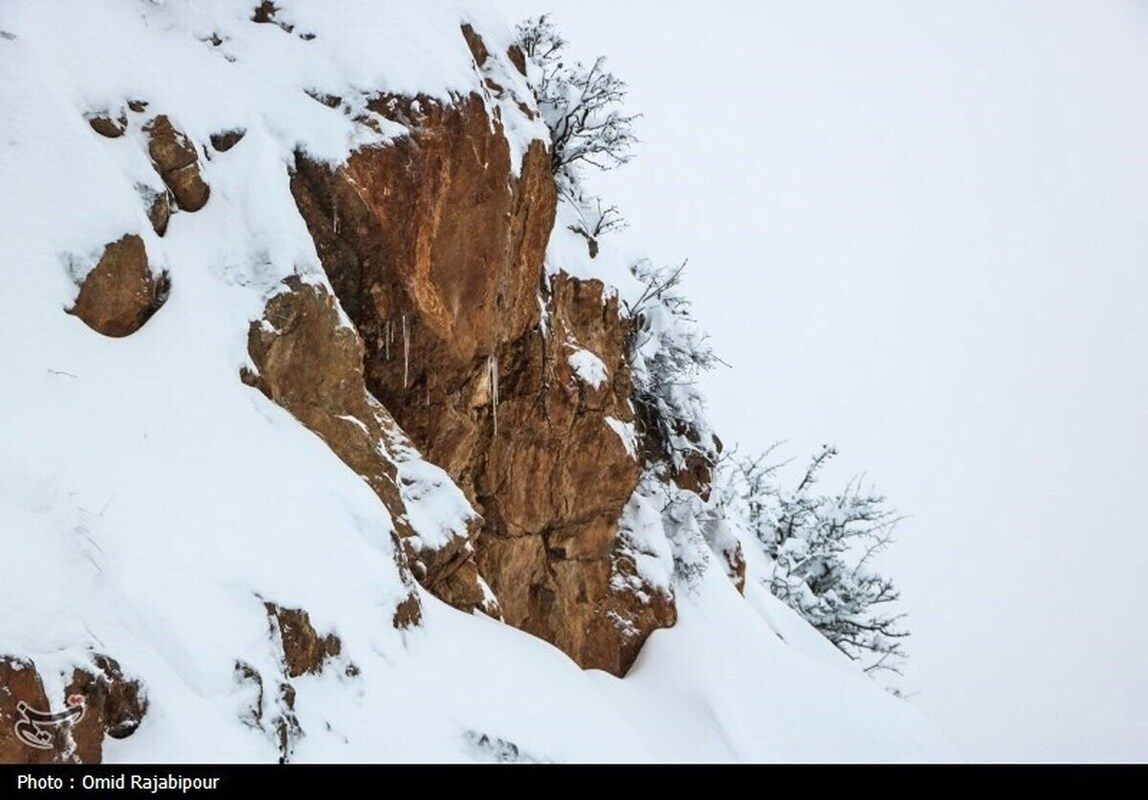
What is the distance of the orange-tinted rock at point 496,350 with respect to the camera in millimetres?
8102

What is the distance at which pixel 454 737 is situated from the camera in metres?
5.68

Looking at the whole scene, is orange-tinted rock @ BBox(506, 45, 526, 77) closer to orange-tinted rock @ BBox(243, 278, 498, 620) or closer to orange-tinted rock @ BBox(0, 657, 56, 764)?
orange-tinted rock @ BBox(243, 278, 498, 620)

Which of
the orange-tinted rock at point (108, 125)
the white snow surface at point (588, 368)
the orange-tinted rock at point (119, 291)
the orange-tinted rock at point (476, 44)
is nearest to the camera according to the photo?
the orange-tinted rock at point (119, 291)

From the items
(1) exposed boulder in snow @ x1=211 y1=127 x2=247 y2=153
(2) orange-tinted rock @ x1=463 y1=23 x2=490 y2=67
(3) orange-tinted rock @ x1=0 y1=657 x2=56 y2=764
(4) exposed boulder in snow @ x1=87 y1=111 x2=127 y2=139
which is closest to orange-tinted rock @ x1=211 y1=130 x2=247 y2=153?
(1) exposed boulder in snow @ x1=211 y1=127 x2=247 y2=153

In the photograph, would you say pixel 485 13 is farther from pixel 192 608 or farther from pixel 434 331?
pixel 192 608

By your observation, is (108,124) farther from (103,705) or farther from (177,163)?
(103,705)

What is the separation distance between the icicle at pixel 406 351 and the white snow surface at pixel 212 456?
102 centimetres

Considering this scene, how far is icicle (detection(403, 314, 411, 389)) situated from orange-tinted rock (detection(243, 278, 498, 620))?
767mm

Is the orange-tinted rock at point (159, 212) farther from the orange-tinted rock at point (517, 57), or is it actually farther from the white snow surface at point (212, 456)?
the orange-tinted rock at point (517, 57)

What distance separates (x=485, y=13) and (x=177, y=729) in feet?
27.2

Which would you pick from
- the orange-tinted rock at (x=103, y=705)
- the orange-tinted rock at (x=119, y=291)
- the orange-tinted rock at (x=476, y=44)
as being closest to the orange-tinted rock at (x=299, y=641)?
the orange-tinted rock at (x=103, y=705)

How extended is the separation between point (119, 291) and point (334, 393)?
1.74m

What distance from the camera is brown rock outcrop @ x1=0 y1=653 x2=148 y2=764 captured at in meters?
3.79

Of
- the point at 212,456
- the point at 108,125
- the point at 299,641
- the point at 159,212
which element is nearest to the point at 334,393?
the point at 212,456
